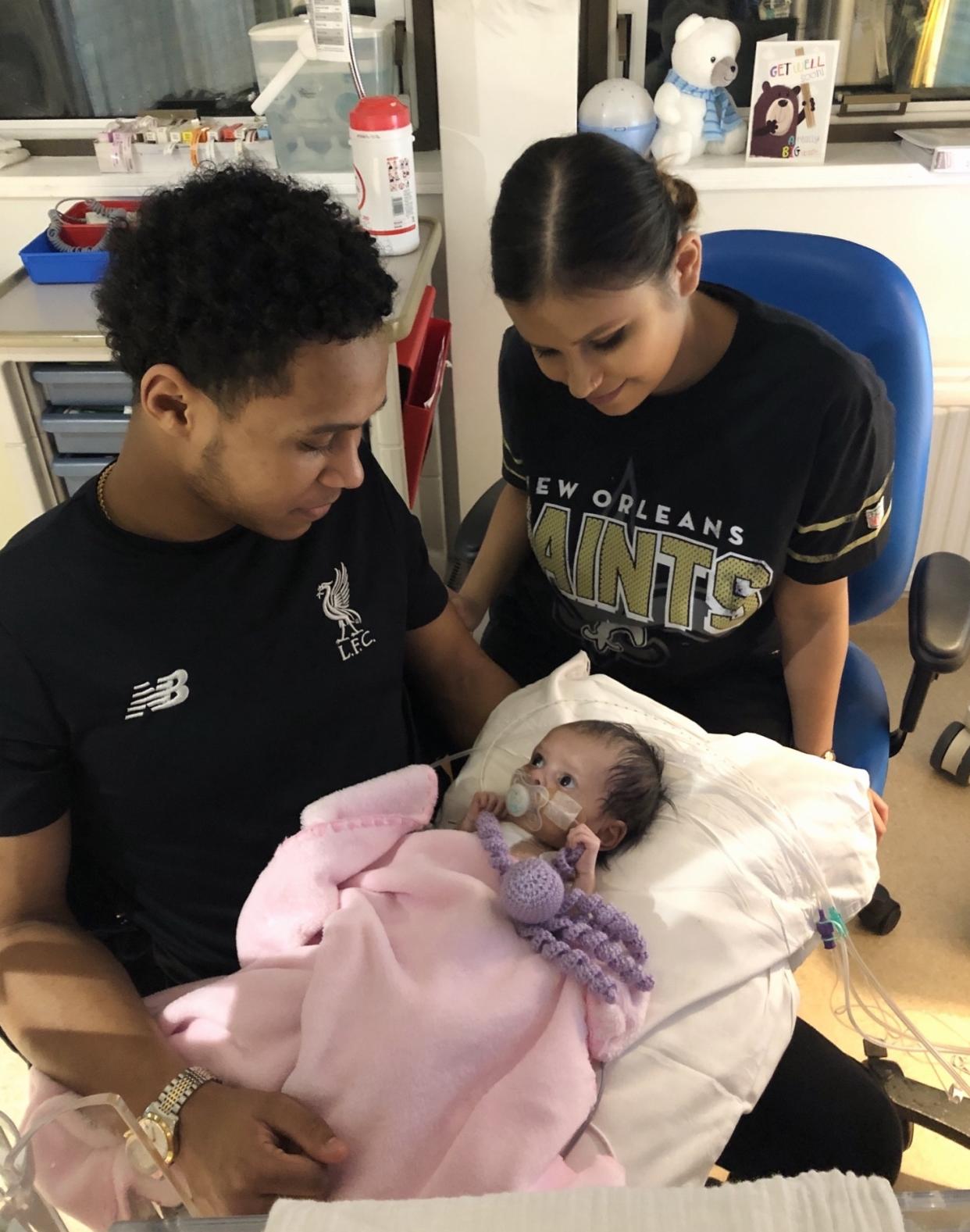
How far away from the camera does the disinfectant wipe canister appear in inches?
65.8

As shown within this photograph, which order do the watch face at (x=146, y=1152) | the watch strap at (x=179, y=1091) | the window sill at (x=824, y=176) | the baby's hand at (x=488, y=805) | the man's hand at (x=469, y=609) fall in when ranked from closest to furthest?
the watch face at (x=146, y=1152) → the watch strap at (x=179, y=1091) → the baby's hand at (x=488, y=805) → the man's hand at (x=469, y=609) → the window sill at (x=824, y=176)

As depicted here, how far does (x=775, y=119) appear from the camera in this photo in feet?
6.31

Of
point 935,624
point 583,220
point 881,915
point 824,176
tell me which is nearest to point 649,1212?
point 583,220

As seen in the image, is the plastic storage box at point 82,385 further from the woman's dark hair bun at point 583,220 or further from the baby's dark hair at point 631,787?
the baby's dark hair at point 631,787

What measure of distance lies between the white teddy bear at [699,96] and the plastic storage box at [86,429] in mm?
1125

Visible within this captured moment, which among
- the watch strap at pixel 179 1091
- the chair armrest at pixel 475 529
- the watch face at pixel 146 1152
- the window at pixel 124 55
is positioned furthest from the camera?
the window at pixel 124 55

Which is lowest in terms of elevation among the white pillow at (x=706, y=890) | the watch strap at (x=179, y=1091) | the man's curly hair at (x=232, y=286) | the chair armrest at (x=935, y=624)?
the white pillow at (x=706, y=890)

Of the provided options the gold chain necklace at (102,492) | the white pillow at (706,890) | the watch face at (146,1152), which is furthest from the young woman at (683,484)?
the watch face at (146,1152)

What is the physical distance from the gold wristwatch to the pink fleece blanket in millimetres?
36

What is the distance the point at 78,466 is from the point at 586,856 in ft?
4.00

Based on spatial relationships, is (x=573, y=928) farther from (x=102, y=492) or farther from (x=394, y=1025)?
(x=102, y=492)

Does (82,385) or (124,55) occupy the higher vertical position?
(124,55)

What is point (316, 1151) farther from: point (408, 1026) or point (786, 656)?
point (786, 656)

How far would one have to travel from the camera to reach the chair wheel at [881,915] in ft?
5.91
